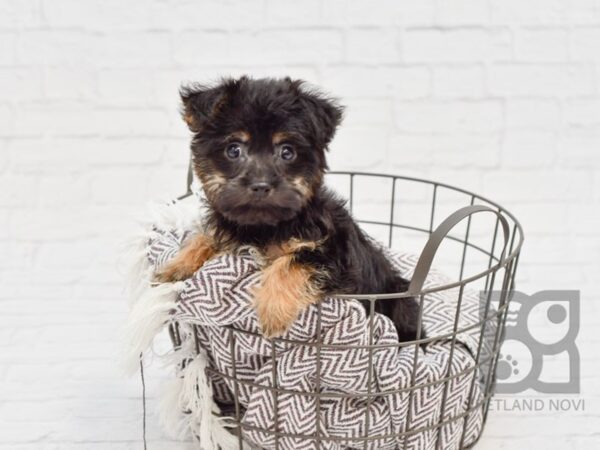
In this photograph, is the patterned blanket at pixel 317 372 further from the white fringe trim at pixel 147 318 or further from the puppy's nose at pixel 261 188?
the puppy's nose at pixel 261 188

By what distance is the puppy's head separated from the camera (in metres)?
2.50

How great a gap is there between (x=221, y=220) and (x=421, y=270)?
660 mm

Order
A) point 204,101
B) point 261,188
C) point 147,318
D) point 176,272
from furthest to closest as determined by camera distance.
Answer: point 176,272, point 147,318, point 204,101, point 261,188

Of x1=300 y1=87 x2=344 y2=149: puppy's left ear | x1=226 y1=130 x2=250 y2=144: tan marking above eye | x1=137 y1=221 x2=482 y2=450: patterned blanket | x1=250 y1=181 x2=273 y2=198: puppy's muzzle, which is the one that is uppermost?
x1=300 y1=87 x2=344 y2=149: puppy's left ear

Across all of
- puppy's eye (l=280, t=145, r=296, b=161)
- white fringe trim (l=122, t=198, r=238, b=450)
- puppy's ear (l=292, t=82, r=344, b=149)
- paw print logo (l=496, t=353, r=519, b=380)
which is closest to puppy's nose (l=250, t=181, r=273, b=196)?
puppy's eye (l=280, t=145, r=296, b=161)

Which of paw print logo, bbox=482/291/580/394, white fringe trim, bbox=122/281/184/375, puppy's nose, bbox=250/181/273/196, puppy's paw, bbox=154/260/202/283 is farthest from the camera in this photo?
paw print logo, bbox=482/291/580/394

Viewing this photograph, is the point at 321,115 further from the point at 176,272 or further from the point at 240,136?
the point at 176,272

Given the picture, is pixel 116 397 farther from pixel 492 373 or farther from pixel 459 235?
pixel 459 235

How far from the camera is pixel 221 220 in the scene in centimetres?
274

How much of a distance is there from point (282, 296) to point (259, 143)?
0.44m

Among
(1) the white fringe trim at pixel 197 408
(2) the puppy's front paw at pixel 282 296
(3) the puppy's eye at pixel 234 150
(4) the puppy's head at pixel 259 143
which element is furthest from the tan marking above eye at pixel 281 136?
(1) the white fringe trim at pixel 197 408

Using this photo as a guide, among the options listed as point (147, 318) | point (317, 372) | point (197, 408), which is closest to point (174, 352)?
point (197, 408)

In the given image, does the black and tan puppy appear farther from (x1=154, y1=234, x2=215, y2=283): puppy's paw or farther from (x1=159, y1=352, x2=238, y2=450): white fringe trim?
(x1=159, y1=352, x2=238, y2=450): white fringe trim

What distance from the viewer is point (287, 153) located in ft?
8.41
